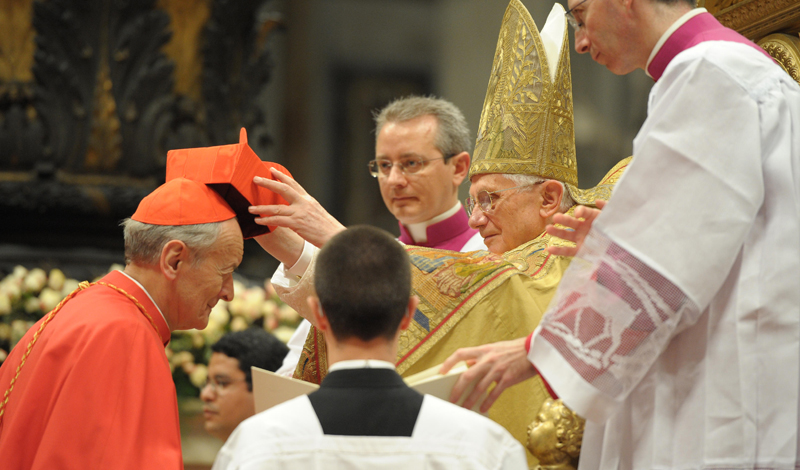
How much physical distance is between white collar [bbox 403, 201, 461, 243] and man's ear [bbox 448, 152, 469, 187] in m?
0.14

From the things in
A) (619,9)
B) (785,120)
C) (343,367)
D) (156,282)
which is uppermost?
(619,9)

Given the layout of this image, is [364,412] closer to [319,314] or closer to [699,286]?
[319,314]

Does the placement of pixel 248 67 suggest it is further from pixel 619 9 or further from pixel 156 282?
pixel 619 9

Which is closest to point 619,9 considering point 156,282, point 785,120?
point 785,120

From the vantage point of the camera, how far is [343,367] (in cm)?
182

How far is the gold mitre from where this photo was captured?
325 cm

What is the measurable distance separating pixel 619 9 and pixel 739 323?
884 mm

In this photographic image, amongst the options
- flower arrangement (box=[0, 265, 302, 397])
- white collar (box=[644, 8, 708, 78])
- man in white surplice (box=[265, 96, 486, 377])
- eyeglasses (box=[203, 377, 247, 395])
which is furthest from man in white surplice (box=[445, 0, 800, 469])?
flower arrangement (box=[0, 265, 302, 397])

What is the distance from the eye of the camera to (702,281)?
1953 millimetres

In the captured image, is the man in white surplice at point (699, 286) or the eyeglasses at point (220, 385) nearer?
the man in white surplice at point (699, 286)

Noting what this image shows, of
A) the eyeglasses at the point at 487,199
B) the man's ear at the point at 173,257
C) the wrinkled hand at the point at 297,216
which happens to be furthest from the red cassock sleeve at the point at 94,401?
the eyeglasses at the point at 487,199

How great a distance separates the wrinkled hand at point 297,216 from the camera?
283cm

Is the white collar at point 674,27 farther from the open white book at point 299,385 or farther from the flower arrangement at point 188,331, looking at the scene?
the flower arrangement at point 188,331

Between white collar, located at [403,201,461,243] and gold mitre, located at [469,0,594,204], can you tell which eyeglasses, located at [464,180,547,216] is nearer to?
gold mitre, located at [469,0,594,204]
